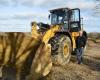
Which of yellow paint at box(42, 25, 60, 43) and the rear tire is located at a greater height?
yellow paint at box(42, 25, 60, 43)

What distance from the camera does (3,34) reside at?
10898 mm

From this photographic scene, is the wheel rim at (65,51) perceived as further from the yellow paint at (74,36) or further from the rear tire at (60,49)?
the yellow paint at (74,36)

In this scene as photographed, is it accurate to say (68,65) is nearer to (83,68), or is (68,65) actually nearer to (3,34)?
(83,68)

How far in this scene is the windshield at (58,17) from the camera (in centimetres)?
1714

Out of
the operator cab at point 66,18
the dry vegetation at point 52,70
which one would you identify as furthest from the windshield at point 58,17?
the dry vegetation at point 52,70

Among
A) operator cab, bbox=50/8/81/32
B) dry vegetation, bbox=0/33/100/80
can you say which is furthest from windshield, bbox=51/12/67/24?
dry vegetation, bbox=0/33/100/80

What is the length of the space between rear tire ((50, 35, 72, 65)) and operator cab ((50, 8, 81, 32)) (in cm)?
102

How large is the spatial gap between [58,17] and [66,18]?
0.48 meters

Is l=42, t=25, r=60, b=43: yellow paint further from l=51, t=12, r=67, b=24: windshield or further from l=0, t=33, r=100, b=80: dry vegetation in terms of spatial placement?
l=0, t=33, r=100, b=80: dry vegetation

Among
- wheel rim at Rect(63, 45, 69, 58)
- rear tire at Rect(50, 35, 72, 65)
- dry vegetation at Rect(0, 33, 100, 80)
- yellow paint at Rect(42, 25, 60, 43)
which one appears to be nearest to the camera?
dry vegetation at Rect(0, 33, 100, 80)

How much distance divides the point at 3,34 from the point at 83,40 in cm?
677

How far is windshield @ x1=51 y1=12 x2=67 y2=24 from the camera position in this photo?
17.1 metres

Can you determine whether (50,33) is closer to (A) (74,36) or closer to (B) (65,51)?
(B) (65,51)

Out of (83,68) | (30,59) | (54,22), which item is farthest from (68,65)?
(30,59)
